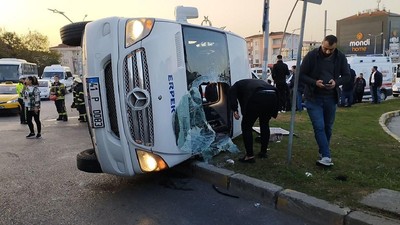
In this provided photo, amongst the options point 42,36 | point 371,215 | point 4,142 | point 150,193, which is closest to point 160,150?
point 150,193

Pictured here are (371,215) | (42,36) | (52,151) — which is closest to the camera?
(371,215)

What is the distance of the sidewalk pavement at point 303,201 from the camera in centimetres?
354

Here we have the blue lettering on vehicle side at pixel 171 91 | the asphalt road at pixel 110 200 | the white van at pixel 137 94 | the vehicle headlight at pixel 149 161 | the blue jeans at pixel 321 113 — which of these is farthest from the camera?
the blue jeans at pixel 321 113

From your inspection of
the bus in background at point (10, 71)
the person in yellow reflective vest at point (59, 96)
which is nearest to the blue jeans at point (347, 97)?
the person in yellow reflective vest at point (59, 96)

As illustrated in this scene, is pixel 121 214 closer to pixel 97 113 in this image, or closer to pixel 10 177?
pixel 97 113

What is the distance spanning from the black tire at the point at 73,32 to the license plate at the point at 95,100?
1002 millimetres

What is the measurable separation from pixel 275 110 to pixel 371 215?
7.15 feet

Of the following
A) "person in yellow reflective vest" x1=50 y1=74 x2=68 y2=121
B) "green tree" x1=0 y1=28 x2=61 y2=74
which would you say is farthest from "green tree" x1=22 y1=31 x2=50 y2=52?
"person in yellow reflective vest" x1=50 y1=74 x2=68 y2=121

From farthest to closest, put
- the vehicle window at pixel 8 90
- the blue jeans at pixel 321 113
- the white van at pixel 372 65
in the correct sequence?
the white van at pixel 372 65, the vehicle window at pixel 8 90, the blue jeans at pixel 321 113

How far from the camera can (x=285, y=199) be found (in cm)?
409

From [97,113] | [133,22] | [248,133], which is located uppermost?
[133,22]

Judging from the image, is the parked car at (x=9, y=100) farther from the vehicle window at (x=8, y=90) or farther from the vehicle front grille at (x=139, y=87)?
the vehicle front grille at (x=139, y=87)

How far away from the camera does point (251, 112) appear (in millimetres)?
5250

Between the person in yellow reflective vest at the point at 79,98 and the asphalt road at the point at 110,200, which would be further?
the person in yellow reflective vest at the point at 79,98
